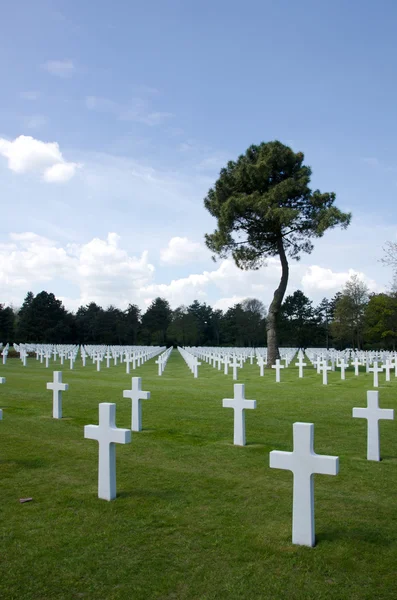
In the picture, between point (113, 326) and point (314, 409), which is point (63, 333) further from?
point (314, 409)

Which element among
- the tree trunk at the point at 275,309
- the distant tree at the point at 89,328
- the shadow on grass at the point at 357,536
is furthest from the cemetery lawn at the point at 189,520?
the distant tree at the point at 89,328

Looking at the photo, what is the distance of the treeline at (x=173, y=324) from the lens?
79312 mm

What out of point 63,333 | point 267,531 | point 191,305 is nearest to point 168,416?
point 267,531

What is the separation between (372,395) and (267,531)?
2.97m

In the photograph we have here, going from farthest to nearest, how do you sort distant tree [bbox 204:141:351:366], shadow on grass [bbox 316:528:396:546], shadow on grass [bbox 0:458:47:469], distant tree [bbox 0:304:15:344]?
distant tree [bbox 0:304:15:344], distant tree [bbox 204:141:351:366], shadow on grass [bbox 0:458:47:469], shadow on grass [bbox 316:528:396:546]

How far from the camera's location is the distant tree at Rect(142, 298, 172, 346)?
92.7 meters

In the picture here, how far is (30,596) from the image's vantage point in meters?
3.20

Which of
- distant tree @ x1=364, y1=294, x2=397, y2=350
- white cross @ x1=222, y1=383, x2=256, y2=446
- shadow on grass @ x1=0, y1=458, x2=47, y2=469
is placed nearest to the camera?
shadow on grass @ x1=0, y1=458, x2=47, y2=469

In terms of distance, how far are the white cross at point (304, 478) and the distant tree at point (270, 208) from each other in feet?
74.6

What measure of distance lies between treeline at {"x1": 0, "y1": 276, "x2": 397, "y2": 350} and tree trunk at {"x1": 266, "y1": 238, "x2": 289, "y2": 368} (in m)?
36.0

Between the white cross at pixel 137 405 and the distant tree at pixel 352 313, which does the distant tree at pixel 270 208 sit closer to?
the white cross at pixel 137 405

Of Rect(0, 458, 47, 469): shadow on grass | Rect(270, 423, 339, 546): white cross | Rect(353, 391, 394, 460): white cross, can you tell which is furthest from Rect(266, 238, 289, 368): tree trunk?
Rect(270, 423, 339, 546): white cross

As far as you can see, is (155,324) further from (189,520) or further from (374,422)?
(189,520)

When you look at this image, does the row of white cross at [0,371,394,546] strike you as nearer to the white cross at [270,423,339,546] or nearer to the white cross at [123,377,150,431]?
the white cross at [270,423,339,546]
